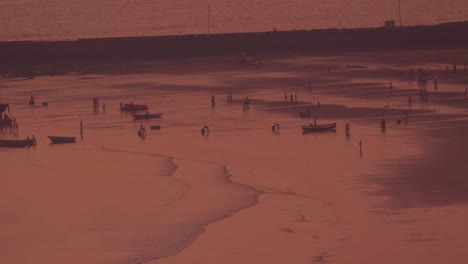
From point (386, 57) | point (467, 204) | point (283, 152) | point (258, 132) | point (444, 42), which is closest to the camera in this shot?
point (467, 204)

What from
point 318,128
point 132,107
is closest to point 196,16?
point 132,107

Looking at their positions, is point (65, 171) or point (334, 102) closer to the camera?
point (65, 171)

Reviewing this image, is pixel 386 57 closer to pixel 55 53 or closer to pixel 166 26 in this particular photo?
pixel 55 53

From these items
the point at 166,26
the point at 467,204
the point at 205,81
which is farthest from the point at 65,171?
the point at 166,26

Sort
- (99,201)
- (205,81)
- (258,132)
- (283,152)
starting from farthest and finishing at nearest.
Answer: (205,81) → (258,132) → (283,152) → (99,201)

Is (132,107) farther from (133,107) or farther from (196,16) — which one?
(196,16)

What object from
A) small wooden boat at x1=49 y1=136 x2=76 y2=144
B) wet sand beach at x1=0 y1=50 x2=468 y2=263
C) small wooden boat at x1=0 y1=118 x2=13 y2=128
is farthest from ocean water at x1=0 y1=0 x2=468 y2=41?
small wooden boat at x1=49 y1=136 x2=76 y2=144

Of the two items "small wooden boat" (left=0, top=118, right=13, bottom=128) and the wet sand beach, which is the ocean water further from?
"small wooden boat" (left=0, top=118, right=13, bottom=128)
